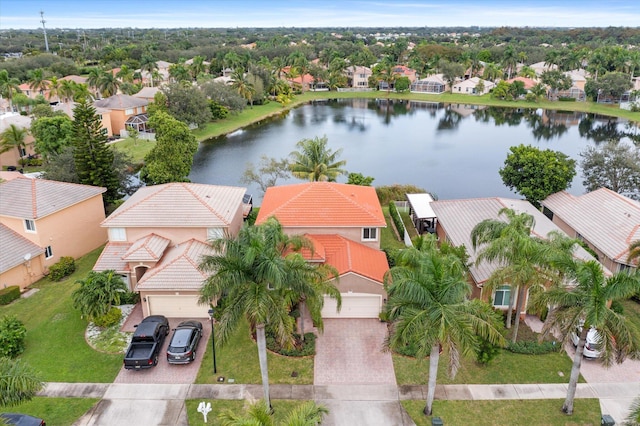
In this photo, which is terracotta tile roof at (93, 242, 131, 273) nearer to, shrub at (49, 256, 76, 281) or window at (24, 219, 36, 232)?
shrub at (49, 256, 76, 281)

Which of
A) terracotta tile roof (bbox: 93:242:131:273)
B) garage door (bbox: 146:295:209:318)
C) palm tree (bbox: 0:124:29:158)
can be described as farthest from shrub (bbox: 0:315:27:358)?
palm tree (bbox: 0:124:29:158)

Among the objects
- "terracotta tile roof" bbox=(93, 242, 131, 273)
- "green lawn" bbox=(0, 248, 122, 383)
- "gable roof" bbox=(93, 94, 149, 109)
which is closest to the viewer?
"green lawn" bbox=(0, 248, 122, 383)

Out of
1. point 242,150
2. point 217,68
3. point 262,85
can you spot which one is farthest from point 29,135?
point 217,68

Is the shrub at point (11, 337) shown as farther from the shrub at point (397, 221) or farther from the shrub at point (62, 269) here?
the shrub at point (397, 221)

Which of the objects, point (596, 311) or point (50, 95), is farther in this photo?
point (50, 95)

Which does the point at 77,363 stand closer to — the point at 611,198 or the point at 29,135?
the point at 611,198

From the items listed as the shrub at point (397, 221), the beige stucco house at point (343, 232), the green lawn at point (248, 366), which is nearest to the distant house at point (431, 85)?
the shrub at point (397, 221)
